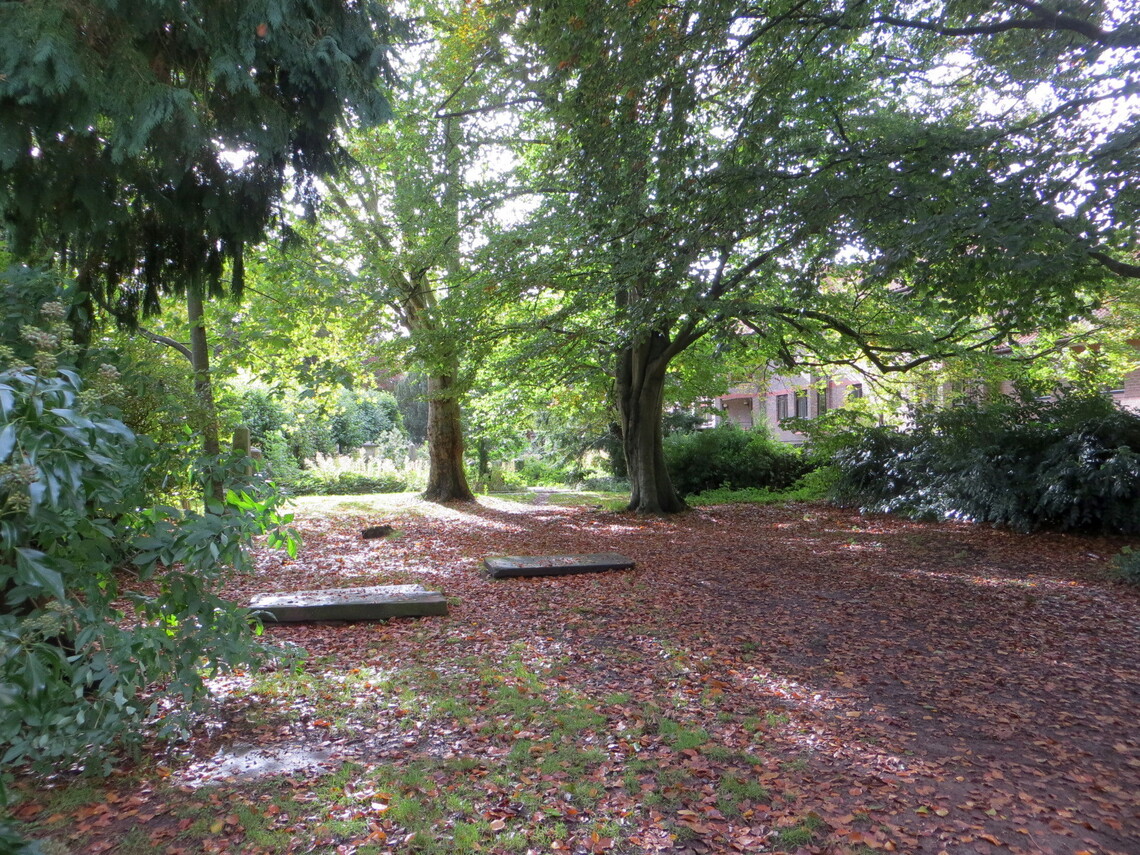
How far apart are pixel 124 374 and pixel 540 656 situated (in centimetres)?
342

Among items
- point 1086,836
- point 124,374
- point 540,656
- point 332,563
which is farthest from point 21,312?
point 332,563

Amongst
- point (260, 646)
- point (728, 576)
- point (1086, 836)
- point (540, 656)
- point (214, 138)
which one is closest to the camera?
point (1086, 836)

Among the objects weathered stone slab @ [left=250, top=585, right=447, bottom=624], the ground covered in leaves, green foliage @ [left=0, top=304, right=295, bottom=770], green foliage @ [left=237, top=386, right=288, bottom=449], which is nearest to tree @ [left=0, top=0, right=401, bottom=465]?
green foliage @ [left=0, top=304, right=295, bottom=770]

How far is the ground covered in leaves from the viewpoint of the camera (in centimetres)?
319

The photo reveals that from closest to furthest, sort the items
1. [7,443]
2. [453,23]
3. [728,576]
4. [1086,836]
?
[7,443]
[1086,836]
[728,576]
[453,23]

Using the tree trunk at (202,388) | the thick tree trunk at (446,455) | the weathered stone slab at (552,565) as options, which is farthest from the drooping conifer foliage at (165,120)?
the thick tree trunk at (446,455)

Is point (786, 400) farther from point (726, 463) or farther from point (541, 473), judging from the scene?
point (726, 463)

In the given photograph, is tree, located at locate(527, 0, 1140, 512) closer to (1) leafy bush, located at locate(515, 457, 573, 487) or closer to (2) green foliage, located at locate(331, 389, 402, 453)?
(1) leafy bush, located at locate(515, 457, 573, 487)

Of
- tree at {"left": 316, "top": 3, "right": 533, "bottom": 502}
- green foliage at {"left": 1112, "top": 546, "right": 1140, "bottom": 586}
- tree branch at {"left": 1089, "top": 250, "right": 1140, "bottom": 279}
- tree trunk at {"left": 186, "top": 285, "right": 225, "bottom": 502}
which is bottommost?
green foliage at {"left": 1112, "top": 546, "right": 1140, "bottom": 586}

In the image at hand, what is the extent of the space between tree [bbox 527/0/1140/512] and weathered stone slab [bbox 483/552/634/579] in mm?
3492

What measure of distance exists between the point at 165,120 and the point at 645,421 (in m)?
11.6

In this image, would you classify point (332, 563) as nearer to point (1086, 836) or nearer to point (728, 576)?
point (728, 576)

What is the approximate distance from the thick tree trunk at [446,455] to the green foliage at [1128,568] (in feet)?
41.4

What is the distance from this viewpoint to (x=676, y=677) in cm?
512
